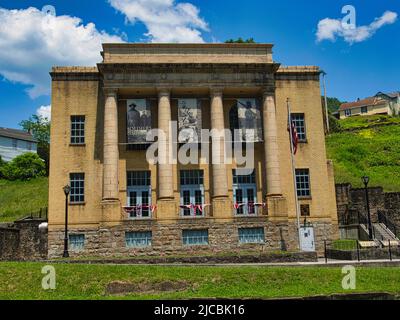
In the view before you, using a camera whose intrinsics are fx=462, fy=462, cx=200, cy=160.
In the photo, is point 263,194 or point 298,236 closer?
point 298,236

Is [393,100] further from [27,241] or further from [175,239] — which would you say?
[27,241]

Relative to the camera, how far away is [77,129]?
116ft

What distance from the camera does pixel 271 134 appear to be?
116 ft

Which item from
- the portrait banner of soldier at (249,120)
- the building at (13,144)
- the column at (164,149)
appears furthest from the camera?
the building at (13,144)

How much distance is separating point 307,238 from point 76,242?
1718cm

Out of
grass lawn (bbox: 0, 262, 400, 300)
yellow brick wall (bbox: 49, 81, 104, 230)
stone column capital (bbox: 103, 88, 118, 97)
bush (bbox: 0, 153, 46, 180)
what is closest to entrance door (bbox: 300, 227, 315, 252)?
grass lawn (bbox: 0, 262, 400, 300)

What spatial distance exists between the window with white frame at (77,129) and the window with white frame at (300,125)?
16502 millimetres

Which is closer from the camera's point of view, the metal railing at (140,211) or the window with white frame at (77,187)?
the metal railing at (140,211)

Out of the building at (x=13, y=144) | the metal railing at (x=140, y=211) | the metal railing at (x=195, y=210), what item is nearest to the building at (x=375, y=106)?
the building at (x=13, y=144)

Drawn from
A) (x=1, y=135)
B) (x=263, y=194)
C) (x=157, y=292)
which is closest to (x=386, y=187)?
(x=263, y=194)

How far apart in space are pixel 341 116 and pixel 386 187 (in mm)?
70544

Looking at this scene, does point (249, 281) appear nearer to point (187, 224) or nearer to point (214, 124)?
point (187, 224)

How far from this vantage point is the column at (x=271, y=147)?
113 ft

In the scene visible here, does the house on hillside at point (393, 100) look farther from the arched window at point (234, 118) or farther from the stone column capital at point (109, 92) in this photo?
the stone column capital at point (109, 92)
